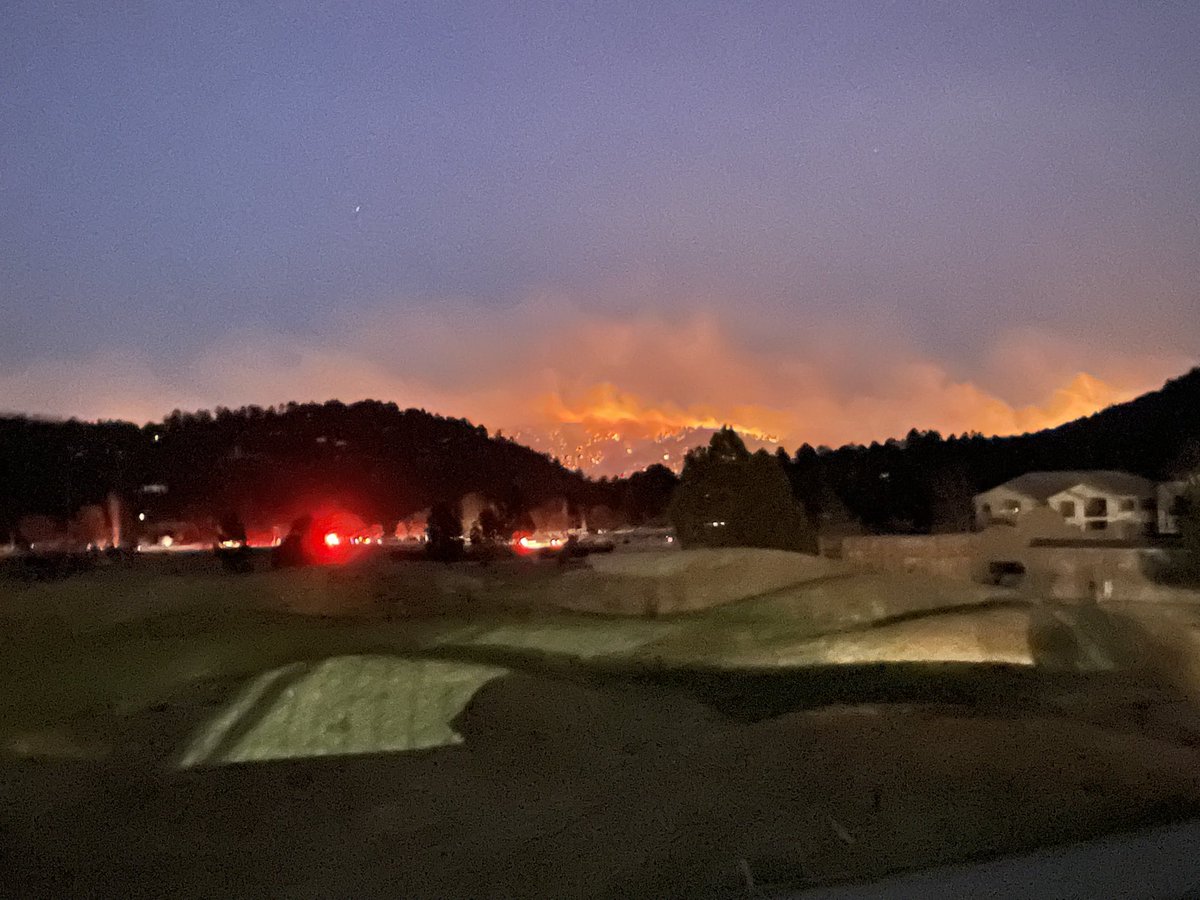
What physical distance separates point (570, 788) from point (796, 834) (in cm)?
289

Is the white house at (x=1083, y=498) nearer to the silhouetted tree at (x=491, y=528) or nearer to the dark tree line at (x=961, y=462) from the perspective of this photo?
the dark tree line at (x=961, y=462)

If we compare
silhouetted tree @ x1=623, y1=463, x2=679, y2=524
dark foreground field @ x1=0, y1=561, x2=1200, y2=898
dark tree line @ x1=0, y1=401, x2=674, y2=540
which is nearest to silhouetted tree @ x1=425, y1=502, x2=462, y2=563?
dark tree line @ x1=0, y1=401, x2=674, y2=540

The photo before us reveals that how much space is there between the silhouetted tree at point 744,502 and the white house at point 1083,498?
2764 centimetres

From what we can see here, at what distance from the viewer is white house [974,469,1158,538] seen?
214 feet

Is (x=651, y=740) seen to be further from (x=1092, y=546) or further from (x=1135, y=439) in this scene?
(x=1135, y=439)

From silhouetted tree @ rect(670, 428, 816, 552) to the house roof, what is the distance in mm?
30225

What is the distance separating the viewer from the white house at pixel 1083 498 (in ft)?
214

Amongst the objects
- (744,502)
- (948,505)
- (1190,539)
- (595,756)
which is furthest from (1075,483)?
(595,756)

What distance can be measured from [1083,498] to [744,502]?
111 ft

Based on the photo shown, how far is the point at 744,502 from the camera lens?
41.0 m

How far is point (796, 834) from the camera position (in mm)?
9227

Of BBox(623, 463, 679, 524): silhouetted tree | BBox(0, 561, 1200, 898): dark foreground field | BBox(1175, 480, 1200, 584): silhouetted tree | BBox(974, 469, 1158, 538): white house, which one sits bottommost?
BBox(0, 561, 1200, 898): dark foreground field

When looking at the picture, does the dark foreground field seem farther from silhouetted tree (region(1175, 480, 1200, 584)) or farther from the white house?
the white house

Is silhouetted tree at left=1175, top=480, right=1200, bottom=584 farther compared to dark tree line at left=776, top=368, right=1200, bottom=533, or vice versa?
dark tree line at left=776, top=368, right=1200, bottom=533
